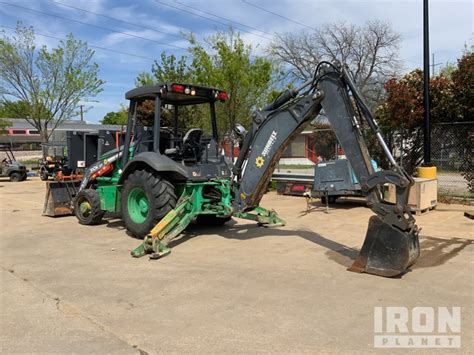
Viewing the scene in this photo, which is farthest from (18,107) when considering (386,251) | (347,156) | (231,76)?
(386,251)

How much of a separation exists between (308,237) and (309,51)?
34.0 meters

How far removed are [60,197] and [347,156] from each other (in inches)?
293

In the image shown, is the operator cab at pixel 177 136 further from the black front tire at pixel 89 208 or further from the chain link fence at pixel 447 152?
the chain link fence at pixel 447 152

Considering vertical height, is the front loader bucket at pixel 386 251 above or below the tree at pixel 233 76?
below

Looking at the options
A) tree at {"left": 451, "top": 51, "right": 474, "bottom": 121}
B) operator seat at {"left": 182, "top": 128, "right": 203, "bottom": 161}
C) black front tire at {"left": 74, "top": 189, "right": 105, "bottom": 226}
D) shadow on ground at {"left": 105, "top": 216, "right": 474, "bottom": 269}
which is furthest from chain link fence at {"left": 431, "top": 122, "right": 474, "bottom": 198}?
black front tire at {"left": 74, "top": 189, "right": 105, "bottom": 226}

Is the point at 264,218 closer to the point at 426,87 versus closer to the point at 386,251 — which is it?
the point at 386,251

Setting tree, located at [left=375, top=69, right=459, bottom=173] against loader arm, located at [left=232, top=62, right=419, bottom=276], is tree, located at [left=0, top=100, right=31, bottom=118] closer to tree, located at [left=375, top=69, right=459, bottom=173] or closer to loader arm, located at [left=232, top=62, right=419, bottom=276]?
tree, located at [left=375, top=69, right=459, bottom=173]

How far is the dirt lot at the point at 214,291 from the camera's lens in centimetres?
408

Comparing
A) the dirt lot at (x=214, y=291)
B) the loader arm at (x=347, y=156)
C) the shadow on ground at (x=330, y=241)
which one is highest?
the loader arm at (x=347, y=156)

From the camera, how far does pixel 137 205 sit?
870 centimetres

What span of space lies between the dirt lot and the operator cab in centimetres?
131

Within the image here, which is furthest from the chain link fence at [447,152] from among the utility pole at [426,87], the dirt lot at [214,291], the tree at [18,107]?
the tree at [18,107]

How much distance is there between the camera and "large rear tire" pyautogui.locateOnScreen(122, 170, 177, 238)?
791 centimetres

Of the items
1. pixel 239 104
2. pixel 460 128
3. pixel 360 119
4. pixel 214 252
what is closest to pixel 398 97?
pixel 460 128
